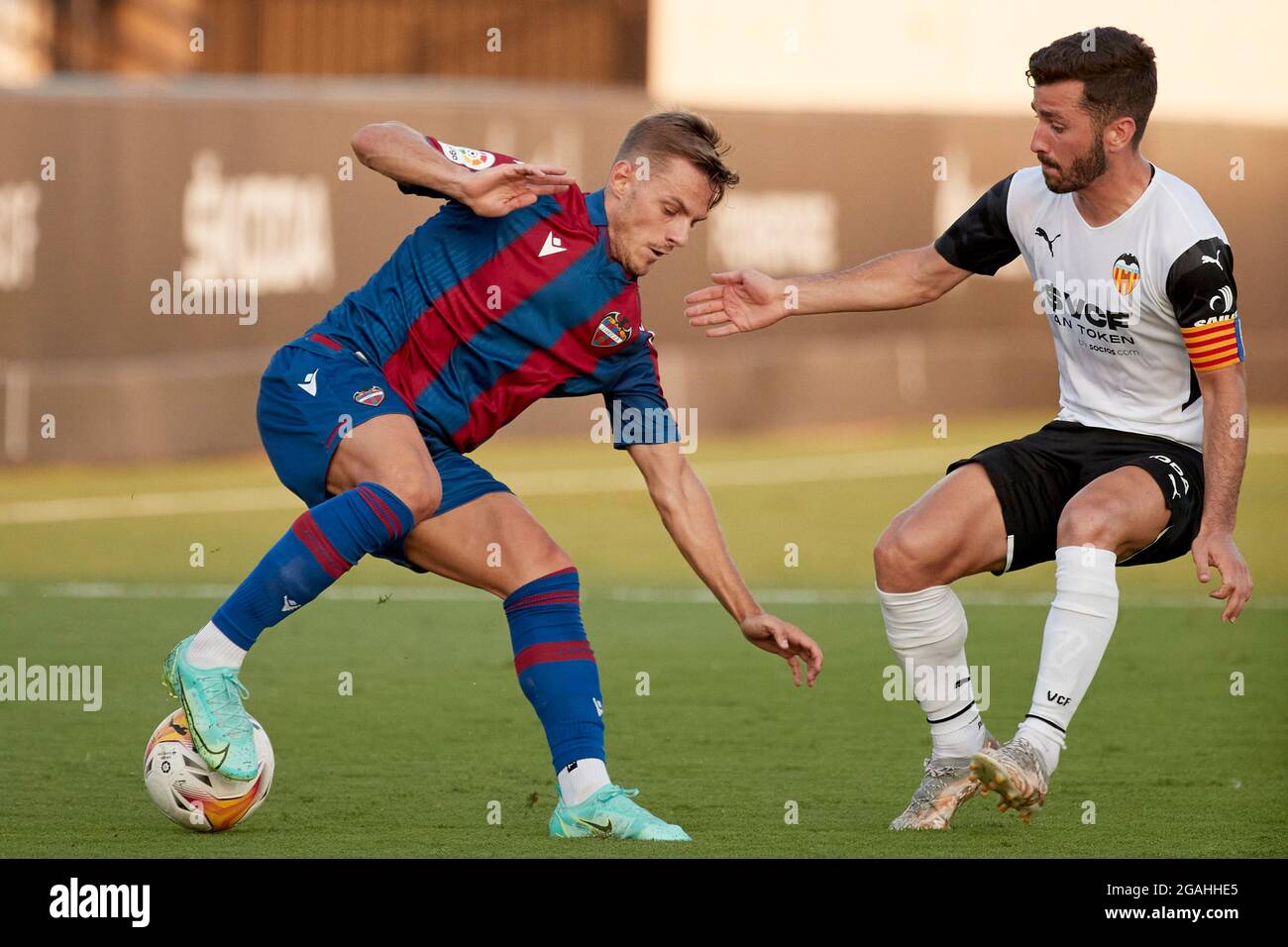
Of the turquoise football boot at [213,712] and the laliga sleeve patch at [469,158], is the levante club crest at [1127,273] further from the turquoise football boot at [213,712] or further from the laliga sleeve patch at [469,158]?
the turquoise football boot at [213,712]

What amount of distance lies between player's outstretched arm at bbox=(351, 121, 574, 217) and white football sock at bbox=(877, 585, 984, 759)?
143 centimetres

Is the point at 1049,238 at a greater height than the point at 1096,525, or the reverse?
the point at 1049,238

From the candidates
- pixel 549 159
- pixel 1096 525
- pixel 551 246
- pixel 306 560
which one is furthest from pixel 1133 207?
pixel 549 159

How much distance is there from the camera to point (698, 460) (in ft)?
49.8

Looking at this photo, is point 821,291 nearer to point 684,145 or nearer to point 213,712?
point 684,145

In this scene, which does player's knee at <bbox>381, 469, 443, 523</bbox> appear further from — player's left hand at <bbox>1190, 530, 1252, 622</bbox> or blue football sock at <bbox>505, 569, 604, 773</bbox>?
player's left hand at <bbox>1190, 530, 1252, 622</bbox>

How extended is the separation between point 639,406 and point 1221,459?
1.46 m

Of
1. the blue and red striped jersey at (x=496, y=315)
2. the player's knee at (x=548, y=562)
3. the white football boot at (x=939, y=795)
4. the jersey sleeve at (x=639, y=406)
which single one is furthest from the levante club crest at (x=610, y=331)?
the white football boot at (x=939, y=795)

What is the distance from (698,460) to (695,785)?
9.52 meters

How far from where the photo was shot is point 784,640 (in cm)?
508

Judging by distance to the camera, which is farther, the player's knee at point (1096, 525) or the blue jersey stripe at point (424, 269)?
the blue jersey stripe at point (424, 269)

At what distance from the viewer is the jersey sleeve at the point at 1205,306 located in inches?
199

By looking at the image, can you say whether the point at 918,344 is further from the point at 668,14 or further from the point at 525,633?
the point at 525,633

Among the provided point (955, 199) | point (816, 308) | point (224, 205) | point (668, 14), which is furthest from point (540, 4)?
point (816, 308)
